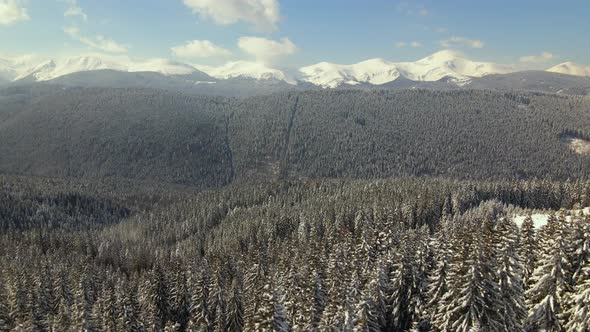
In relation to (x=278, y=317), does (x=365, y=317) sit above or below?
below

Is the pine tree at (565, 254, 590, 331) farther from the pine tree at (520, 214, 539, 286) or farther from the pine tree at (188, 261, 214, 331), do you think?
the pine tree at (188, 261, 214, 331)

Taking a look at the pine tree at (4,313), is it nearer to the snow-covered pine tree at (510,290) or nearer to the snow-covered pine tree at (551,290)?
the snow-covered pine tree at (510,290)

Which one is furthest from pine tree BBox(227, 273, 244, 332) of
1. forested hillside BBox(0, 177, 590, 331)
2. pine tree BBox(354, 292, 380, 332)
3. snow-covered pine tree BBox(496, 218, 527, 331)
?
snow-covered pine tree BBox(496, 218, 527, 331)

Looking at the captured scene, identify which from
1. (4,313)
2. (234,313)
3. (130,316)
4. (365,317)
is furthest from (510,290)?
(4,313)

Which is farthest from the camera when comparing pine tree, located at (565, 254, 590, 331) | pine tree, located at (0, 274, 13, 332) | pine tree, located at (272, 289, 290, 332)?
pine tree, located at (0, 274, 13, 332)

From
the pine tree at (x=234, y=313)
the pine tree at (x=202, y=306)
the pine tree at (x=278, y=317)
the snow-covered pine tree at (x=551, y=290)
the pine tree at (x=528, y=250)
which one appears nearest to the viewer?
the snow-covered pine tree at (x=551, y=290)

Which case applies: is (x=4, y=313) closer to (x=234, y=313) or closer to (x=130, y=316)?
(x=130, y=316)

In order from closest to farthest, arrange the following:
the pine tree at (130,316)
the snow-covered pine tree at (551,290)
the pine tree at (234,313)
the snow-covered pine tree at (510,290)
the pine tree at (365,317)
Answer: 1. the snow-covered pine tree at (510,290)
2. the snow-covered pine tree at (551,290)
3. the pine tree at (365,317)
4. the pine tree at (234,313)
5. the pine tree at (130,316)

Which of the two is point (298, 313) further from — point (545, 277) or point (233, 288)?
point (545, 277)

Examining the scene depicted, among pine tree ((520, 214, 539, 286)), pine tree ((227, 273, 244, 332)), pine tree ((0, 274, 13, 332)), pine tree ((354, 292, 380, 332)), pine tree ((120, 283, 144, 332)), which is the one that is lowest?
pine tree ((0, 274, 13, 332))

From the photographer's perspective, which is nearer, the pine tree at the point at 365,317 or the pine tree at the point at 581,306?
the pine tree at the point at 581,306

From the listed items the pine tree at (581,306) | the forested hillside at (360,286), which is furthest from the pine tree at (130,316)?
the pine tree at (581,306)
